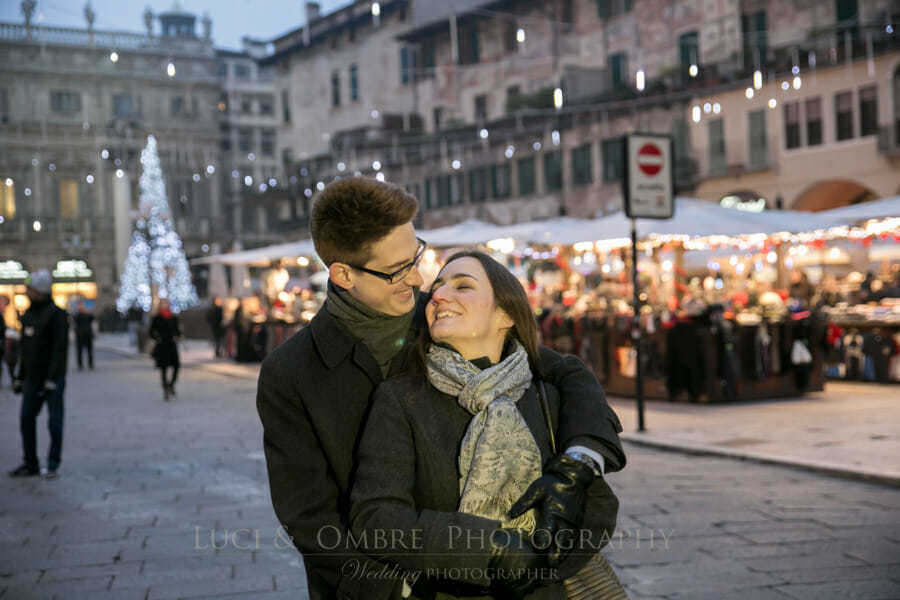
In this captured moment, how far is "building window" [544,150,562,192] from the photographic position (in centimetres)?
3919

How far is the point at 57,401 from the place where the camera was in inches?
361

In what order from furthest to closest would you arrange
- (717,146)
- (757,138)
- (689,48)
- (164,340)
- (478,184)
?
1. (478,184)
2. (689,48)
3. (717,146)
4. (757,138)
5. (164,340)

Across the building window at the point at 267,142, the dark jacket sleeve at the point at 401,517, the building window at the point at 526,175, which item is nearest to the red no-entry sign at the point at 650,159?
the dark jacket sleeve at the point at 401,517

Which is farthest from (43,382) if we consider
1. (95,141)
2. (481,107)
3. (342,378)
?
(95,141)

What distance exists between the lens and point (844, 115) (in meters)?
29.6

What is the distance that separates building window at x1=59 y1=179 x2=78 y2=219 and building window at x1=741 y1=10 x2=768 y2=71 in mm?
37630

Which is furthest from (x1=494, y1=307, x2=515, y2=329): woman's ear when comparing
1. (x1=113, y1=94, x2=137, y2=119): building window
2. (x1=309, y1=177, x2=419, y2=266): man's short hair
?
(x1=113, y1=94, x2=137, y2=119): building window

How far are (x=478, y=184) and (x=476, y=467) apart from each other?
41.6 metres

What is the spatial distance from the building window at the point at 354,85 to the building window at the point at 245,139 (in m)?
15.6

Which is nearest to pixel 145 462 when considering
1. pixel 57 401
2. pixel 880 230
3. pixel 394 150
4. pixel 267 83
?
pixel 57 401

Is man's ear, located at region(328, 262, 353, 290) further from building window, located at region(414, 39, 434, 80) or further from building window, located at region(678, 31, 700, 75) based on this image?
building window, located at region(414, 39, 434, 80)

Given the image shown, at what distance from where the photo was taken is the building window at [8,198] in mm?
55594

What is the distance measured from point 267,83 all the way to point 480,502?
6792 centimetres

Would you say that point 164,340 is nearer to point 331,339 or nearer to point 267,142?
point 331,339
